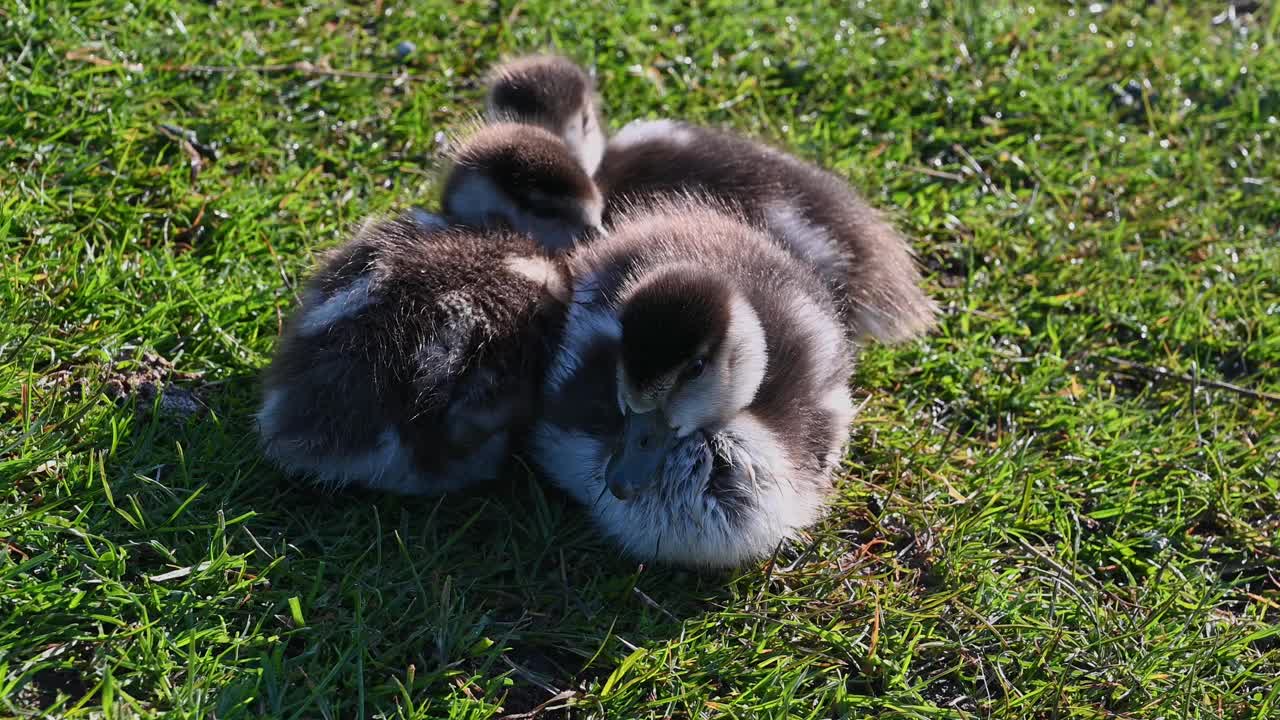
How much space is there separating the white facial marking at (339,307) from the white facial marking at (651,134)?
3.93ft

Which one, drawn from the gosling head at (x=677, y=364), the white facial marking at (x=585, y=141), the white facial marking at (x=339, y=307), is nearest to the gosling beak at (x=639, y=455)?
the gosling head at (x=677, y=364)

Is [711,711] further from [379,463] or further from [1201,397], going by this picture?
[1201,397]

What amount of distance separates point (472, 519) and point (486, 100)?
1665 mm

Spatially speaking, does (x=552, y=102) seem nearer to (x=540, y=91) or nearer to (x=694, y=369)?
(x=540, y=91)

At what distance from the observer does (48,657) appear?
2510 mm

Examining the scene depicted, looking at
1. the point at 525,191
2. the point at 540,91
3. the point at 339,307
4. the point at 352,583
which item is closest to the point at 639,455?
the point at 352,583

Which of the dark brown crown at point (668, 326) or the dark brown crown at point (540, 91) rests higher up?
the dark brown crown at point (668, 326)

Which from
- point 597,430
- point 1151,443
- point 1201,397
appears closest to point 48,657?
point 597,430

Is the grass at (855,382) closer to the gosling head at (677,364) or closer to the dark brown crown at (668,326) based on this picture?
the gosling head at (677,364)

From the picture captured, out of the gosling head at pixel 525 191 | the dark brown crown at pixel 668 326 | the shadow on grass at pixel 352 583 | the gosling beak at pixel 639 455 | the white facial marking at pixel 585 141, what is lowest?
the shadow on grass at pixel 352 583

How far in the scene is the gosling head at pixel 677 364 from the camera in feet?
9.02

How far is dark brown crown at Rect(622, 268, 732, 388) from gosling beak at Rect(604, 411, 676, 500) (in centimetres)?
13

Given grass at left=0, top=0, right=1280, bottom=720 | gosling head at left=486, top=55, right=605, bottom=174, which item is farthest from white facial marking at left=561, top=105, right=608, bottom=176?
grass at left=0, top=0, right=1280, bottom=720

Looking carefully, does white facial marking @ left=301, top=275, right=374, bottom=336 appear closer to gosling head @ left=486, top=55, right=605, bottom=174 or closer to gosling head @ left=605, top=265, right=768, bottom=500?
gosling head @ left=605, top=265, right=768, bottom=500
